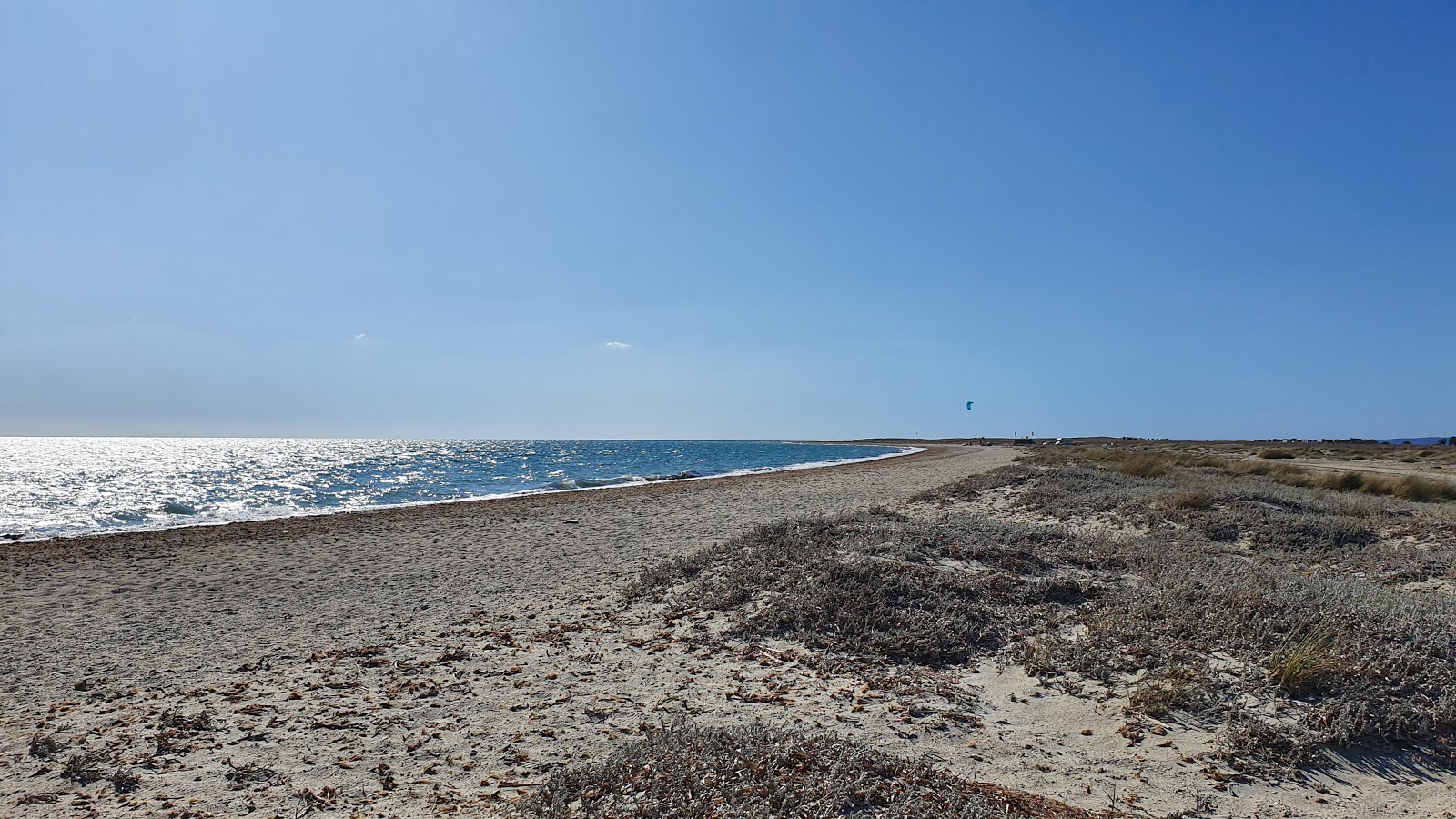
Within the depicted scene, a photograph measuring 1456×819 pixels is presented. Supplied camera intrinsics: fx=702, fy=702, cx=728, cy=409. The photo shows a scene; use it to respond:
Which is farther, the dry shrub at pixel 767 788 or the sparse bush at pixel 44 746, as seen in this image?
the sparse bush at pixel 44 746

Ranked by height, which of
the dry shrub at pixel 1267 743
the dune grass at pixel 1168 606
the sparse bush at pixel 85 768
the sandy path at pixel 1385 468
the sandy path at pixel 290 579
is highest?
the sandy path at pixel 1385 468

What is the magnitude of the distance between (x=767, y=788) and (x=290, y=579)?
12009 mm

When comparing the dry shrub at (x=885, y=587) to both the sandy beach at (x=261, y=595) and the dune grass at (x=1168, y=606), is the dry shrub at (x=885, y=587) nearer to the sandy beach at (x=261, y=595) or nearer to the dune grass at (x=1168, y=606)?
the dune grass at (x=1168, y=606)

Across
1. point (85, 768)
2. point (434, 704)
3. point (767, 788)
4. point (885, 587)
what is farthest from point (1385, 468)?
point (85, 768)

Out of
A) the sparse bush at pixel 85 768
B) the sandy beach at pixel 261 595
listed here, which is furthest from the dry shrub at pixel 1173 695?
the sparse bush at pixel 85 768

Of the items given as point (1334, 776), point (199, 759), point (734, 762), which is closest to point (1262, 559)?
point (1334, 776)

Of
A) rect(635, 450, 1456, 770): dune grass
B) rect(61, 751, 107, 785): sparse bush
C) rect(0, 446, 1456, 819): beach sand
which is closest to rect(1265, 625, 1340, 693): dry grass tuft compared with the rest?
rect(635, 450, 1456, 770): dune grass

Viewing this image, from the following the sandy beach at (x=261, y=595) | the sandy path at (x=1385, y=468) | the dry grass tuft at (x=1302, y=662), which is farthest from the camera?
the sandy path at (x=1385, y=468)

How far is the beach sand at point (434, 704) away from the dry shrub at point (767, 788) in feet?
1.48

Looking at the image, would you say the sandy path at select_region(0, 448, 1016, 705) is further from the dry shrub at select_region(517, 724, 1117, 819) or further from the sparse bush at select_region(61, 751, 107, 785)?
the dry shrub at select_region(517, 724, 1117, 819)

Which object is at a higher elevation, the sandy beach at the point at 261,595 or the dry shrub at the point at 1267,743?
the dry shrub at the point at 1267,743

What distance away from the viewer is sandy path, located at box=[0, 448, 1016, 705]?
8391mm

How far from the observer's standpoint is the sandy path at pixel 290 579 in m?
8.39

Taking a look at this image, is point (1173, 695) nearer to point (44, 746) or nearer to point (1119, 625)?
point (1119, 625)
